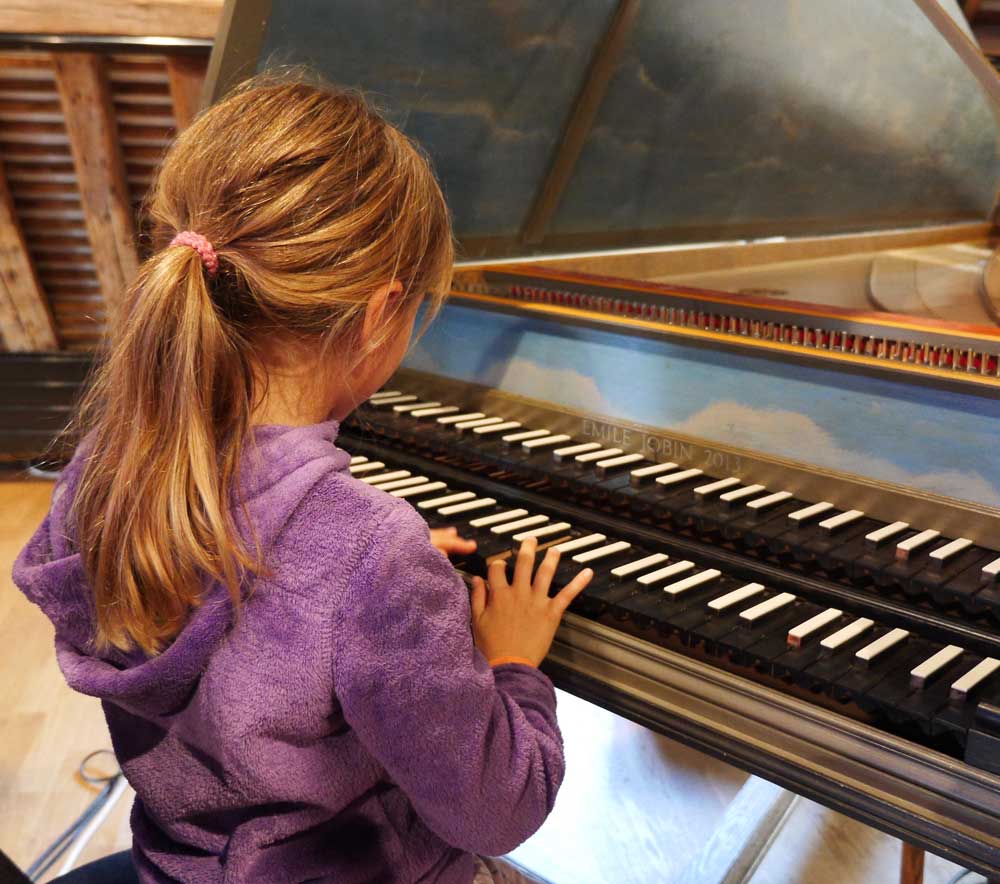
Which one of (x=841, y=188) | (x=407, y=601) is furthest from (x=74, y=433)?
(x=841, y=188)

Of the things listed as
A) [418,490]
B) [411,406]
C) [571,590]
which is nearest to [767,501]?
[571,590]

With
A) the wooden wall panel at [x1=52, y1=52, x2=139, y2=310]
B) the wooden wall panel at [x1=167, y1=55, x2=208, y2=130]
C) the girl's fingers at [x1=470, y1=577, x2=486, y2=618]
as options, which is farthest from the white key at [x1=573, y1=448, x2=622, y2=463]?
the wooden wall panel at [x1=52, y1=52, x2=139, y2=310]

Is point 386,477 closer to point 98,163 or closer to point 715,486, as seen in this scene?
point 715,486

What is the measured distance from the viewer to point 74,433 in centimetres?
146

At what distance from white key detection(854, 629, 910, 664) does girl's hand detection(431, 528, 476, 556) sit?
65 centimetres

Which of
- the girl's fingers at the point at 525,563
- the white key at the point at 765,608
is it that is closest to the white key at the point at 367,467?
the girl's fingers at the point at 525,563

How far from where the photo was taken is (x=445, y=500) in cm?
183

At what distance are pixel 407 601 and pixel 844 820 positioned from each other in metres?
2.33

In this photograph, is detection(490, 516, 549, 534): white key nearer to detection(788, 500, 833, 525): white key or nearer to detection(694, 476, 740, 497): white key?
detection(694, 476, 740, 497): white key

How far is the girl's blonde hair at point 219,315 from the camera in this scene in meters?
1.06

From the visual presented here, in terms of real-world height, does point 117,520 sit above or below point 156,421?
below

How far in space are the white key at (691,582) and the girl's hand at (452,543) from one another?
35 centimetres

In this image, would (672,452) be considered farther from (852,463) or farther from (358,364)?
(358,364)

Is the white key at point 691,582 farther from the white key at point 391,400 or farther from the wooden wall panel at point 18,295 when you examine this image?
the wooden wall panel at point 18,295
